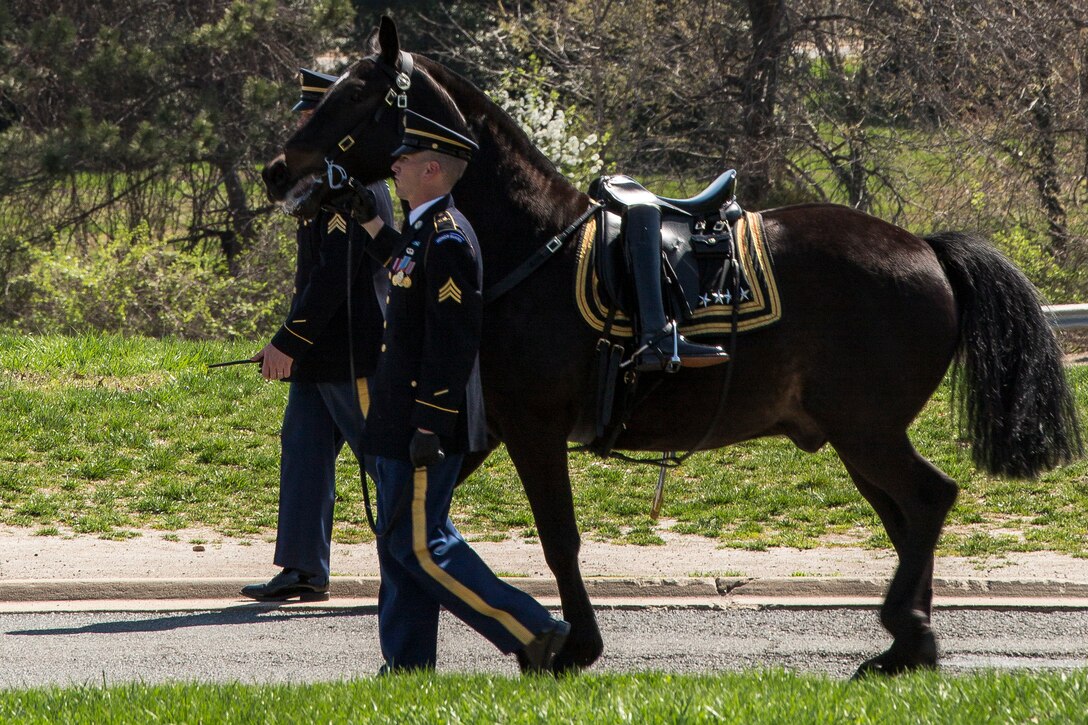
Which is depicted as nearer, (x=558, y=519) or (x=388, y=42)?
(x=388, y=42)

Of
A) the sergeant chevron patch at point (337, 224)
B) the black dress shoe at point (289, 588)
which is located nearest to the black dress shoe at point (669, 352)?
the sergeant chevron patch at point (337, 224)

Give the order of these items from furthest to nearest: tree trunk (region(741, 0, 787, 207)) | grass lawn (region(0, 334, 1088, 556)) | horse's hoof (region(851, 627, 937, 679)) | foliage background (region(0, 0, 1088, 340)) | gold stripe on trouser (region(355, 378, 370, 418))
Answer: tree trunk (region(741, 0, 787, 207))
foliage background (region(0, 0, 1088, 340))
grass lawn (region(0, 334, 1088, 556))
gold stripe on trouser (region(355, 378, 370, 418))
horse's hoof (region(851, 627, 937, 679))

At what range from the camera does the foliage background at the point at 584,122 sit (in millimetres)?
14656

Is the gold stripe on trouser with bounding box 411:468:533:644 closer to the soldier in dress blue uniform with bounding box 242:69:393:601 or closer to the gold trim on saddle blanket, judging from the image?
the gold trim on saddle blanket

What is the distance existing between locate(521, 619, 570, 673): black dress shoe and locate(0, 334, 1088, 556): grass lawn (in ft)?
9.38

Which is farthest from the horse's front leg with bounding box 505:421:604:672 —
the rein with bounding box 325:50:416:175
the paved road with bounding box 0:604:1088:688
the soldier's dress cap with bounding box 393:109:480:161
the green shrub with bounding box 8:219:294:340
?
the green shrub with bounding box 8:219:294:340

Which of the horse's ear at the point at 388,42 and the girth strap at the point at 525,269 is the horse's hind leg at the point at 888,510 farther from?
the horse's ear at the point at 388,42

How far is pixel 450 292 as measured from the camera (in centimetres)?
454

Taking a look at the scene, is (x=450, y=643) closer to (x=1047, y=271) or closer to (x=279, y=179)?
(x=279, y=179)

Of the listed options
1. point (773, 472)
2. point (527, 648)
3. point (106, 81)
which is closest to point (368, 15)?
point (106, 81)

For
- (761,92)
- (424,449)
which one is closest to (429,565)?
(424,449)

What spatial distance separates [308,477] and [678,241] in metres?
2.20

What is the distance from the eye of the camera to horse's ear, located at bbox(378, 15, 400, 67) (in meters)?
4.82

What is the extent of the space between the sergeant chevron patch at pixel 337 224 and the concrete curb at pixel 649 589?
1.67m
